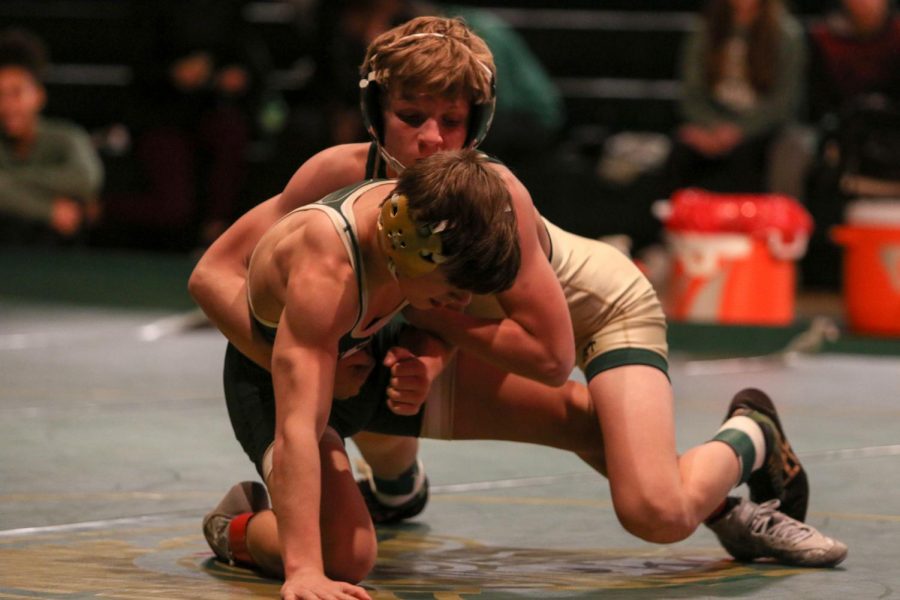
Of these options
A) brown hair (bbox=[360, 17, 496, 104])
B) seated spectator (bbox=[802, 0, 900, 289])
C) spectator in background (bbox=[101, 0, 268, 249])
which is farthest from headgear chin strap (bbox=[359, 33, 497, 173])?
spectator in background (bbox=[101, 0, 268, 249])

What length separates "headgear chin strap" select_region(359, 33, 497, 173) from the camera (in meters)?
3.04

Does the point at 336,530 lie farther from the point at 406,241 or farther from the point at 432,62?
the point at 432,62

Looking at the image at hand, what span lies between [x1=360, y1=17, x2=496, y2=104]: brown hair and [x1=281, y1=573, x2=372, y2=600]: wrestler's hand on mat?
0.89 meters

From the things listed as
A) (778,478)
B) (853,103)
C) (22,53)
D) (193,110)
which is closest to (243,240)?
(778,478)

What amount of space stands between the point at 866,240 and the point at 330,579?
4.10 m

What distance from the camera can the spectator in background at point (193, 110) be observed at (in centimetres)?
801

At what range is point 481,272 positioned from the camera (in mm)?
2652

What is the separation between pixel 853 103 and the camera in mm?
6734

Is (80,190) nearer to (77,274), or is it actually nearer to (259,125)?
(77,274)

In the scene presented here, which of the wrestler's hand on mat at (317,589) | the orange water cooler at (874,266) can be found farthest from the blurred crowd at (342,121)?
the wrestler's hand on mat at (317,589)

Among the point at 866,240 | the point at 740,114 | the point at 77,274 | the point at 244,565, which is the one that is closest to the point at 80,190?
the point at 77,274

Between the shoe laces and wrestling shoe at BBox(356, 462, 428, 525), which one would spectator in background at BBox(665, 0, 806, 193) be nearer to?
wrestling shoe at BBox(356, 462, 428, 525)

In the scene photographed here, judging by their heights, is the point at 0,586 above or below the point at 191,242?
above

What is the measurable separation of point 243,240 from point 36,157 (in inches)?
185
